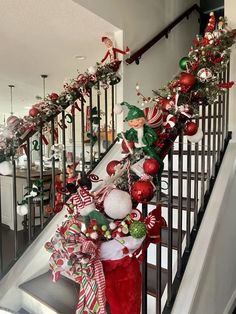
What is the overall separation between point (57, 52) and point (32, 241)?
2.56m

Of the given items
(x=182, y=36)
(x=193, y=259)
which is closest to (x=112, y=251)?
(x=193, y=259)

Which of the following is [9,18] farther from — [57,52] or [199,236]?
[199,236]

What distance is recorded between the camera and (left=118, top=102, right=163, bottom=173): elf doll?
3.38 feet

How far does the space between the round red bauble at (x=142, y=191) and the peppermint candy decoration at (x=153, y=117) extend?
0.25 metres

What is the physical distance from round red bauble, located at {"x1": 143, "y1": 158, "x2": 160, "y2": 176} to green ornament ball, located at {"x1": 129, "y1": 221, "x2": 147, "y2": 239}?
192 mm

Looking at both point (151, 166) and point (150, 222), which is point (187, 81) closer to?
point (151, 166)

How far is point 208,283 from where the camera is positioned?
159 cm

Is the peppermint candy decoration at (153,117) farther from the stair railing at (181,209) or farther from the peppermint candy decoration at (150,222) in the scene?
the peppermint candy decoration at (150,222)

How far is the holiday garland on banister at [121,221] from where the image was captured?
924mm

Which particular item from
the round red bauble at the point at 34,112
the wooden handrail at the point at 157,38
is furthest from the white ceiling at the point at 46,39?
the round red bauble at the point at 34,112

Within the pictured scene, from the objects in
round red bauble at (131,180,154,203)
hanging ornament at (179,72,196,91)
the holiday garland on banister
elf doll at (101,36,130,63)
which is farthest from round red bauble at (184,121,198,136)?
elf doll at (101,36,130,63)

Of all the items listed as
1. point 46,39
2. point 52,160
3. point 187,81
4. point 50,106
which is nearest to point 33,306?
point 52,160

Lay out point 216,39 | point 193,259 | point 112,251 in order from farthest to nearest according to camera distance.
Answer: point 216,39, point 193,259, point 112,251

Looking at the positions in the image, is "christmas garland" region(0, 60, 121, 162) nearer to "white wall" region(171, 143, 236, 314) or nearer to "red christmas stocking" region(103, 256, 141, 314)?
"red christmas stocking" region(103, 256, 141, 314)
